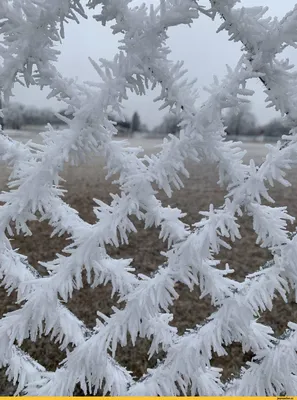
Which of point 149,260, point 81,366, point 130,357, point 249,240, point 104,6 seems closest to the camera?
point 104,6

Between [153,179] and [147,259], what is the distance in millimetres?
1704

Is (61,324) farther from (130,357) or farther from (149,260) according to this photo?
(149,260)

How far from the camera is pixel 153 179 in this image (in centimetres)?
53

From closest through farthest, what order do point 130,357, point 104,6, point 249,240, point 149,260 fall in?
point 104,6 < point 130,357 < point 149,260 < point 249,240

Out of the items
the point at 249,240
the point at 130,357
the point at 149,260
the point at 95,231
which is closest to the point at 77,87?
→ the point at 95,231

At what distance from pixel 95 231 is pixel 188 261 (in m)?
0.12

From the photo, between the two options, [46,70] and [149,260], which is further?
Answer: [149,260]

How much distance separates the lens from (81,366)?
2.05ft

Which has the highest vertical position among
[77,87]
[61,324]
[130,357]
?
[77,87]

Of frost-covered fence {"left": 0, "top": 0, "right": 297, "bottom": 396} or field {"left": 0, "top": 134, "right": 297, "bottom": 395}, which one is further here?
field {"left": 0, "top": 134, "right": 297, "bottom": 395}

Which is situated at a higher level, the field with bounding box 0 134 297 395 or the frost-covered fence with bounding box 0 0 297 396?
the frost-covered fence with bounding box 0 0 297 396

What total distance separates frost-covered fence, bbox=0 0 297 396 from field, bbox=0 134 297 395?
0.07m

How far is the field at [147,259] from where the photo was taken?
132 centimetres

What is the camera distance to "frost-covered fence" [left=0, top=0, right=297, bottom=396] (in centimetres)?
50
